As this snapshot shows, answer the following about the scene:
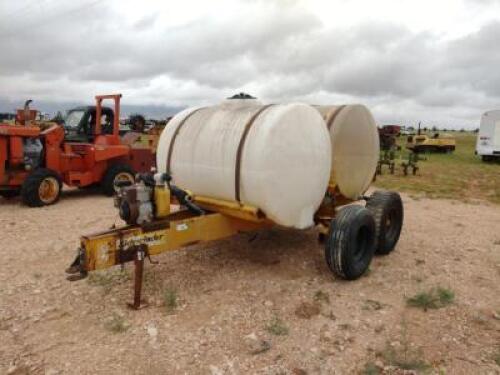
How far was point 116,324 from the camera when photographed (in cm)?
381

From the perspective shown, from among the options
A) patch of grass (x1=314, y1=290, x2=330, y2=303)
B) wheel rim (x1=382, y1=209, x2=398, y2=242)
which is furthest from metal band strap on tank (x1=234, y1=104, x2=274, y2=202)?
wheel rim (x1=382, y1=209, x2=398, y2=242)

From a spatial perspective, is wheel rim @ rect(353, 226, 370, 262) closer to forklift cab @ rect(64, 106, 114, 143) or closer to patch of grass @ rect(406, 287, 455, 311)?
patch of grass @ rect(406, 287, 455, 311)

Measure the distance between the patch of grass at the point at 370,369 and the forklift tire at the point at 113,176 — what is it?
7.64 m

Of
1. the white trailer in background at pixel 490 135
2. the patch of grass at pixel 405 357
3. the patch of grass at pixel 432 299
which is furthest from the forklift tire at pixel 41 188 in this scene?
the white trailer in background at pixel 490 135

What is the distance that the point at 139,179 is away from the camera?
4.44 metres

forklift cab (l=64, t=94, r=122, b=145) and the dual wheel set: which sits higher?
forklift cab (l=64, t=94, r=122, b=145)

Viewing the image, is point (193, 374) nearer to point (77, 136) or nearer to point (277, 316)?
point (277, 316)

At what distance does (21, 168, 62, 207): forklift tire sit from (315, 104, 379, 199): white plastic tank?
18.5 feet

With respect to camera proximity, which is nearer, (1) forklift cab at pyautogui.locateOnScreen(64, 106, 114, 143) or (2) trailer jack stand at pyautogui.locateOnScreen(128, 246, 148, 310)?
(2) trailer jack stand at pyautogui.locateOnScreen(128, 246, 148, 310)

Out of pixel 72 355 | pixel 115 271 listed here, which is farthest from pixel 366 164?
pixel 72 355

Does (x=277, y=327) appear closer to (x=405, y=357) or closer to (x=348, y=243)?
(x=405, y=357)

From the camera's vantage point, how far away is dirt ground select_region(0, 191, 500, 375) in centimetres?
339

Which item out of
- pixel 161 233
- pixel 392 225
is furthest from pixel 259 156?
pixel 392 225

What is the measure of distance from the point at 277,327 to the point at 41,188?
653 centimetres
